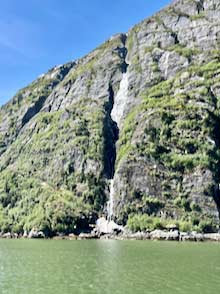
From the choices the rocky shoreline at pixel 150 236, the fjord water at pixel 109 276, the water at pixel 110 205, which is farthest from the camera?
the water at pixel 110 205

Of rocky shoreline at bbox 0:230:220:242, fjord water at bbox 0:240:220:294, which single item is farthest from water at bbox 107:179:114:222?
fjord water at bbox 0:240:220:294

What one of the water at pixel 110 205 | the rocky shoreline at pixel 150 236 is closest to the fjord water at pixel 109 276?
the rocky shoreline at pixel 150 236

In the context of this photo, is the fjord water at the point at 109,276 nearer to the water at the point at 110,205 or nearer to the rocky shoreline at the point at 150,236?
the rocky shoreline at the point at 150,236

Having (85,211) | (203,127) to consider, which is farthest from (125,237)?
(203,127)

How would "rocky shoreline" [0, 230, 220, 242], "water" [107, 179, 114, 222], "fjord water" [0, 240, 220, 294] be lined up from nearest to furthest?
1. "fjord water" [0, 240, 220, 294]
2. "rocky shoreline" [0, 230, 220, 242]
3. "water" [107, 179, 114, 222]

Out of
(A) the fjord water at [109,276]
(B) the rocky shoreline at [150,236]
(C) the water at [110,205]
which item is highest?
(C) the water at [110,205]

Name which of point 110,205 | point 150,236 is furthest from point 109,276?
point 110,205

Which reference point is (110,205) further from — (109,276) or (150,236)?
(109,276)

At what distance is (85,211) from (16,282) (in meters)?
134

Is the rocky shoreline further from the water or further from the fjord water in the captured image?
the fjord water

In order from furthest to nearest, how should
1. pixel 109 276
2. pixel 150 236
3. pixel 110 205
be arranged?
pixel 110 205
pixel 150 236
pixel 109 276

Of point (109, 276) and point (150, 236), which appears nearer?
point (109, 276)

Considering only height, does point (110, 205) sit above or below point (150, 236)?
above

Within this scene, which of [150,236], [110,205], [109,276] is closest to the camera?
[109,276]
